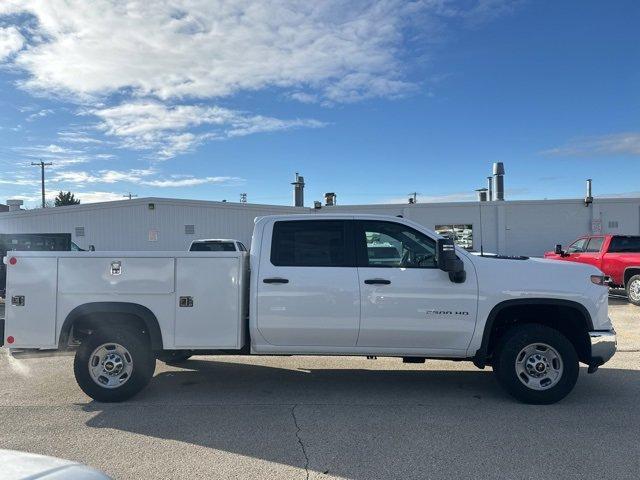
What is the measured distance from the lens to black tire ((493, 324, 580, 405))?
532 cm

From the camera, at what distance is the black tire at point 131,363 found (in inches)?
217

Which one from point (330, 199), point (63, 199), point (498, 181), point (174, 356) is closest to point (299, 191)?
point (330, 199)

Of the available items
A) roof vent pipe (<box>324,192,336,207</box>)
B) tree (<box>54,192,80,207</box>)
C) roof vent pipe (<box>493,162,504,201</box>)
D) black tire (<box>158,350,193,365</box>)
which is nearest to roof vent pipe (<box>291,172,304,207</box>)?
roof vent pipe (<box>324,192,336,207</box>)

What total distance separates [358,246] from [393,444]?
6.74 feet

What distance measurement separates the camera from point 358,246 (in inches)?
220

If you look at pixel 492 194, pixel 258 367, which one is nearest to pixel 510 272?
pixel 258 367

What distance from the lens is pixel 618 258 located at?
43.6 ft

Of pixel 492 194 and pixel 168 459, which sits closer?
pixel 168 459

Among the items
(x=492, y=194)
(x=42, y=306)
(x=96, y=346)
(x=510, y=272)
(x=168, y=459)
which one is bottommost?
(x=168, y=459)

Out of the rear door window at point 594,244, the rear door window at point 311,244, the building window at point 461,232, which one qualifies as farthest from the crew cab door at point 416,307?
the building window at point 461,232

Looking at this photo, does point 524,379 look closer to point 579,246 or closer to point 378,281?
point 378,281

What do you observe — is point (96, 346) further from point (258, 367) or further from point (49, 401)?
point (258, 367)

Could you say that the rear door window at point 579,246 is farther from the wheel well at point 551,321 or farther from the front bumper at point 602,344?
the front bumper at point 602,344

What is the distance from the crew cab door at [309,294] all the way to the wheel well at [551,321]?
1.55 meters
